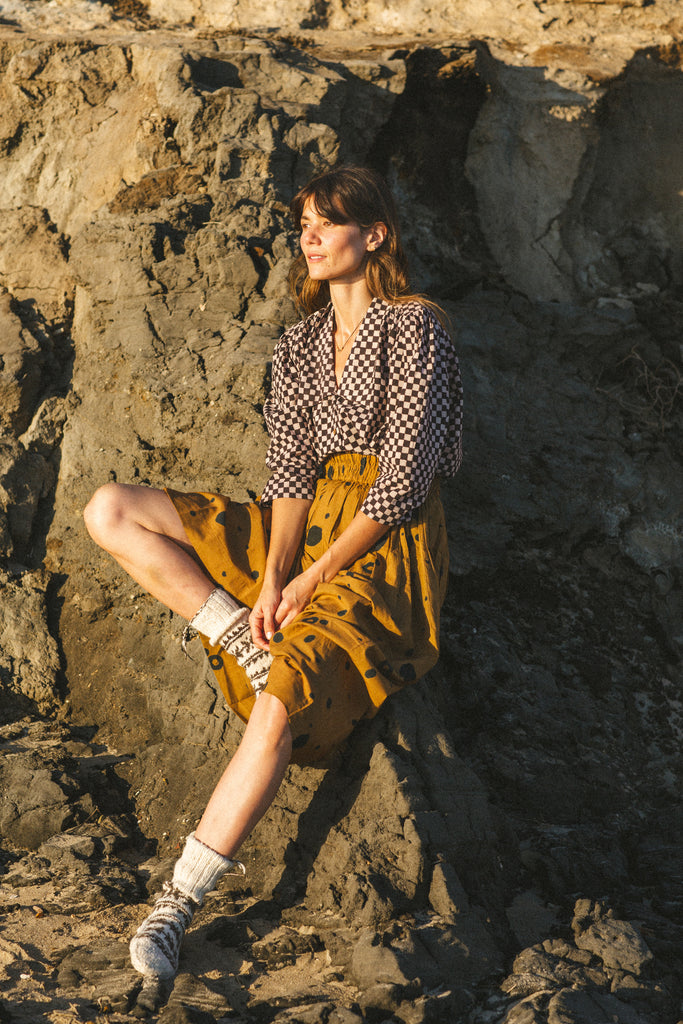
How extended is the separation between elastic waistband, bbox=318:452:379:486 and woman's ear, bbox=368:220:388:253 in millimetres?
684

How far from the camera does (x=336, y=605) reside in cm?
274

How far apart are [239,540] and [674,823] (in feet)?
6.14

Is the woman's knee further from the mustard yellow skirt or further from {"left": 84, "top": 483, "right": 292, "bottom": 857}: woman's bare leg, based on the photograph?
the mustard yellow skirt

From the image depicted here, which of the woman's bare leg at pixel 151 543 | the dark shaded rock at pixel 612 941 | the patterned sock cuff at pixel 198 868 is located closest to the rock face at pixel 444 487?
the dark shaded rock at pixel 612 941

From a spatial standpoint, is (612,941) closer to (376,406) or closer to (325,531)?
(325,531)

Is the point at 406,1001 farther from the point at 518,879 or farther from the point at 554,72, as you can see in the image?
the point at 554,72

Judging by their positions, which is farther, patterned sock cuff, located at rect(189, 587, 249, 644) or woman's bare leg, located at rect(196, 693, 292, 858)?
patterned sock cuff, located at rect(189, 587, 249, 644)

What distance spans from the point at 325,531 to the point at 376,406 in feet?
1.38

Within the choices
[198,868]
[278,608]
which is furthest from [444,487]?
[198,868]

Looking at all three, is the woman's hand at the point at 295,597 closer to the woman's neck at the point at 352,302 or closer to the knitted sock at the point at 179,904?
the knitted sock at the point at 179,904

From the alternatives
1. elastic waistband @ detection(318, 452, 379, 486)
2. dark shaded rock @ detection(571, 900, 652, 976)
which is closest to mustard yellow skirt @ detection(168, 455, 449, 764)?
elastic waistband @ detection(318, 452, 379, 486)

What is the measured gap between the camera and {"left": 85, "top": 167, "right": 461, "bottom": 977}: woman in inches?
101

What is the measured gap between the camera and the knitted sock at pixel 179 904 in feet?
8.00

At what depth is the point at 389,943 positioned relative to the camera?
8.09ft
